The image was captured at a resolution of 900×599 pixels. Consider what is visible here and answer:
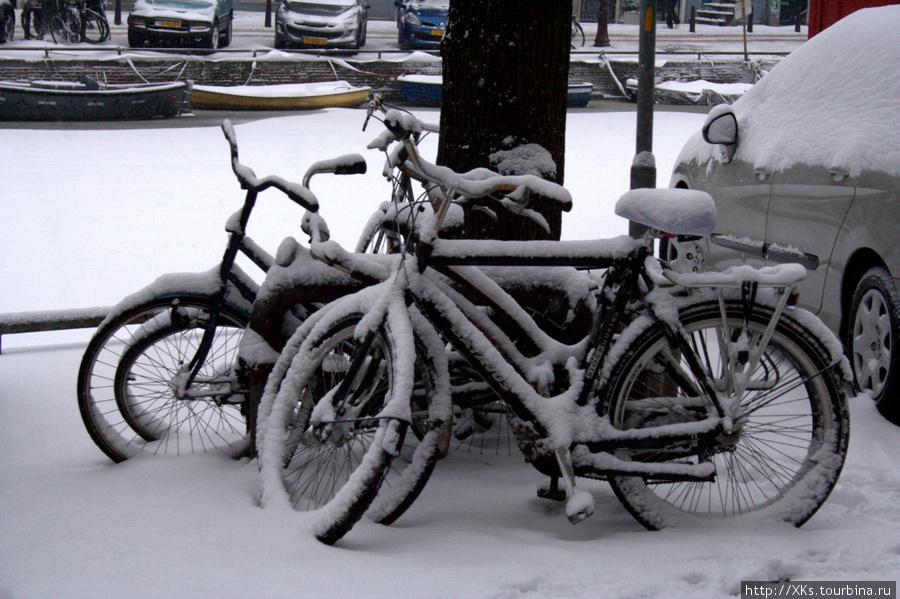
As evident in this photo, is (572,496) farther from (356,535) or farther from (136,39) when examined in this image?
(136,39)

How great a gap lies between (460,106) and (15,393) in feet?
8.61

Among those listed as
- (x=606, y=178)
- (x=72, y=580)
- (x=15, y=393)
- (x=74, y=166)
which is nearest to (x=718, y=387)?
(x=72, y=580)

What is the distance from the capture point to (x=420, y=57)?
19.6 meters

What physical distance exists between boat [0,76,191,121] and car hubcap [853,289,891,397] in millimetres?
13741

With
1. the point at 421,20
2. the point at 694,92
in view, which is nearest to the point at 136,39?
the point at 421,20

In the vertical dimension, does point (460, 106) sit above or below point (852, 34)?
below

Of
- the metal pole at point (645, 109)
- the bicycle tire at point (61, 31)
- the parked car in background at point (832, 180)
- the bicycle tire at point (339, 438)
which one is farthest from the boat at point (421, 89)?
the bicycle tire at point (339, 438)

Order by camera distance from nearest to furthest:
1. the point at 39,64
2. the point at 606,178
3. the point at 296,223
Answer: the point at 296,223
the point at 606,178
the point at 39,64

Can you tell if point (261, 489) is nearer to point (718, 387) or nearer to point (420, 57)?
point (718, 387)

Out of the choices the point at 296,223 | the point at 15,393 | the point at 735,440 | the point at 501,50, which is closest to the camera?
the point at 735,440

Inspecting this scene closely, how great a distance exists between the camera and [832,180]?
4047 millimetres

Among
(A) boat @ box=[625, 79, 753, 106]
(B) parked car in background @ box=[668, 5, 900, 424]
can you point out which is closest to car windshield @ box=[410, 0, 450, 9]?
(A) boat @ box=[625, 79, 753, 106]

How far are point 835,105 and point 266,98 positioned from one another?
543 inches

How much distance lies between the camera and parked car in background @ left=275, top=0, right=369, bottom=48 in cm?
2067
